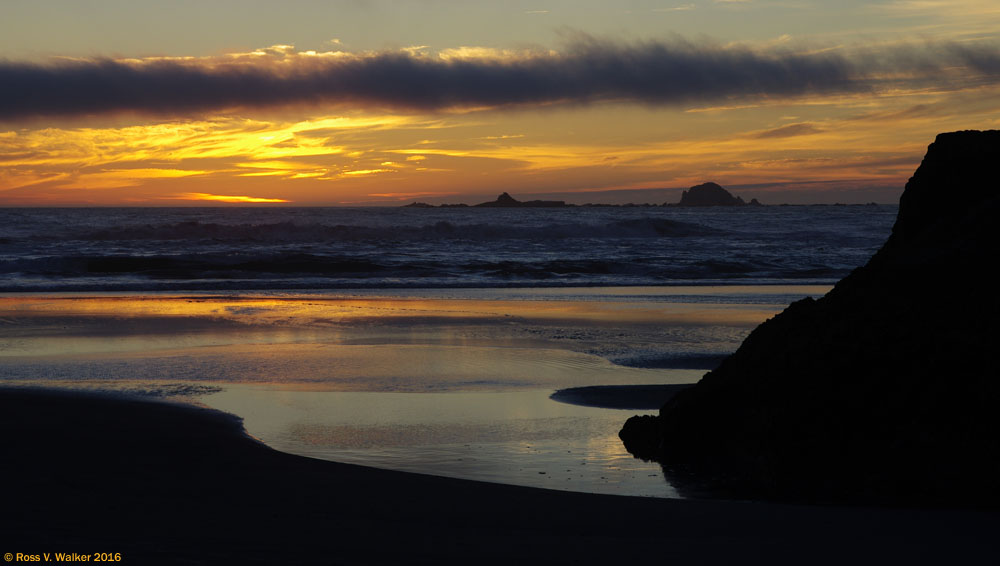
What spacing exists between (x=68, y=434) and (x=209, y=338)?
6184mm

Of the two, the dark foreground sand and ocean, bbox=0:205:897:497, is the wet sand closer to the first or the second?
ocean, bbox=0:205:897:497

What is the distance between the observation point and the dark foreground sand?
4027 mm

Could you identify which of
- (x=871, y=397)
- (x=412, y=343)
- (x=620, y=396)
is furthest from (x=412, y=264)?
(x=871, y=397)

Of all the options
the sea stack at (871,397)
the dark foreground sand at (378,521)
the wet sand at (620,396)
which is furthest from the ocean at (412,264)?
the sea stack at (871,397)

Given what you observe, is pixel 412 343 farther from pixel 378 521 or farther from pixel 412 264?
pixel 412 264

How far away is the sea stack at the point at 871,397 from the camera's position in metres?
5.00

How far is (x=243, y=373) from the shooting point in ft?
31.9

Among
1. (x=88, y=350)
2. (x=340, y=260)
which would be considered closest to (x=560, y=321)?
(x=88, y=350)

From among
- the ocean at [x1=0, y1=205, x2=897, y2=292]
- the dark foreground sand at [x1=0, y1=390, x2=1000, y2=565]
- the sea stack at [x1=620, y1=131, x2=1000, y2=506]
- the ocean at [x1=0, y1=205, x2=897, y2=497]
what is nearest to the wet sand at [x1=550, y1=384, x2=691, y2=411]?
the ocean at [x1=0, y1=205, x2=897, y2=497]

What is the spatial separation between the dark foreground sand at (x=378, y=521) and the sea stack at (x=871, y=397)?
0.30m

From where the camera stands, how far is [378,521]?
455cm

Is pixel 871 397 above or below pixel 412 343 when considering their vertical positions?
above

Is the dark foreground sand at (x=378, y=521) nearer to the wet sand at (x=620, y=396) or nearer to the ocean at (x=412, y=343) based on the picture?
the ocean at (x=412, y=343)

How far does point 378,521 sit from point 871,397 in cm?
299
